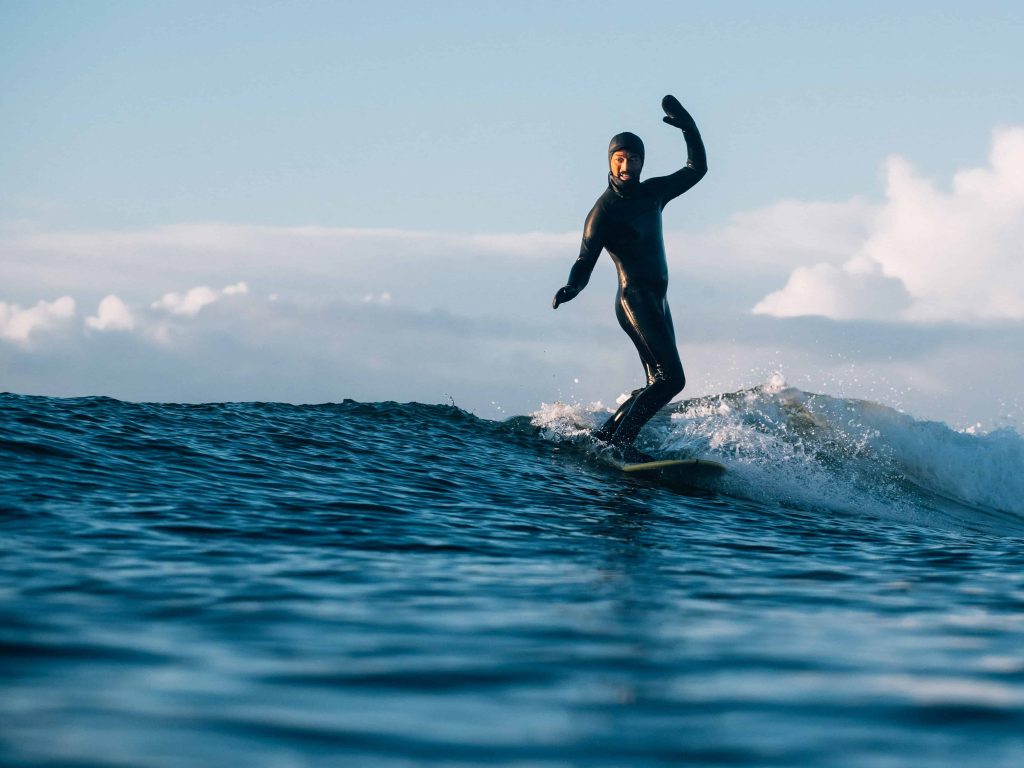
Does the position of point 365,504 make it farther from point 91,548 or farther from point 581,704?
point 581,704

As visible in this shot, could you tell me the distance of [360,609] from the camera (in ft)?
15.1

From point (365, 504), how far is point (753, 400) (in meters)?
7.60

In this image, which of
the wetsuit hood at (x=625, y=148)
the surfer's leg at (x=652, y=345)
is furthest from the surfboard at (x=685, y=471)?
the wetsuit hood at (x=625, y=148)

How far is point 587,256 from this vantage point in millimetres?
10859

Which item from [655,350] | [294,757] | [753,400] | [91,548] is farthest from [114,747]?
[753,400]

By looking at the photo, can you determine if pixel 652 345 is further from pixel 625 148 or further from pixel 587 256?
pixel 625 148

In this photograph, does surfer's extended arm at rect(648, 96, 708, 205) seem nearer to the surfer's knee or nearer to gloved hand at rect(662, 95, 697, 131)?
gloved hand at rect(662, 95, 697, 131)

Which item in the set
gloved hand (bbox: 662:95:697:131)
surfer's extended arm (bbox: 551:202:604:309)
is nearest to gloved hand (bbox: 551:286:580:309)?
surfer's extended arm (bbox: 551:202:604:309)

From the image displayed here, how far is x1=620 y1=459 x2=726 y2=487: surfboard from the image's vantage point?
10.7 meters

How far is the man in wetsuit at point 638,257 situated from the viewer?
427 inches

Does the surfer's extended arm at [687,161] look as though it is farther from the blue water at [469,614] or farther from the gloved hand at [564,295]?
the blue water at [469,614]

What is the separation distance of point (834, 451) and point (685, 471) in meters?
2.90

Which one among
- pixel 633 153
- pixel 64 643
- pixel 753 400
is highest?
pixel 633 153

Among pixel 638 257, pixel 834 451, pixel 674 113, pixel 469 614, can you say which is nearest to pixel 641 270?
pixel 638 257
